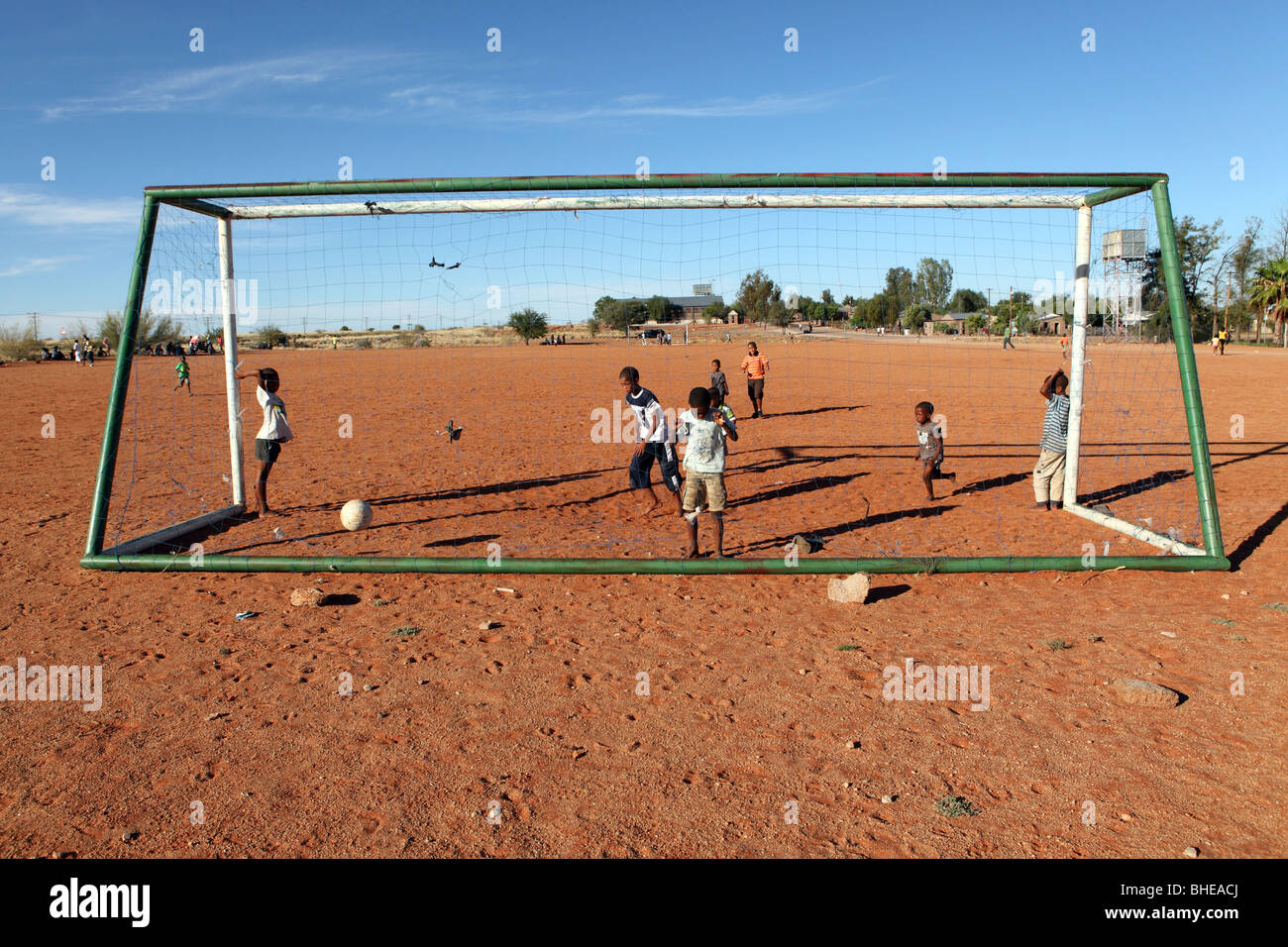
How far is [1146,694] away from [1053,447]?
5.33m

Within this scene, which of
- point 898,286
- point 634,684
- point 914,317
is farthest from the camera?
point 914,317

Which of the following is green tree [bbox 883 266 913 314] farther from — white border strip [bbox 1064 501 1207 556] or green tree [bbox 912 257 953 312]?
white border strip [bbox 1064 501 1207 556]

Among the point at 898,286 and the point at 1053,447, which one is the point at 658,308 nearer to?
the point at 898,286

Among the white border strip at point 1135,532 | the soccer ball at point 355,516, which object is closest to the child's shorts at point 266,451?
the soccer ball at point 355,516

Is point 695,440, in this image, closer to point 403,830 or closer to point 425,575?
point 425,575

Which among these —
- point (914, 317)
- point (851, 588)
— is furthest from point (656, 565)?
point (914, 317)

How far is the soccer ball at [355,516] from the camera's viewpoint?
8.52 meters

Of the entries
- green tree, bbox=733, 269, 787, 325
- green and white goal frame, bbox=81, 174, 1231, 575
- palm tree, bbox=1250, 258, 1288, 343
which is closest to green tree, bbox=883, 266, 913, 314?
green tree, bbox=733, 269, 787, 325

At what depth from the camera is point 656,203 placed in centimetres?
769

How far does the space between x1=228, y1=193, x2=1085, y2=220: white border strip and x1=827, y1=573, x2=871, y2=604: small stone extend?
356cm

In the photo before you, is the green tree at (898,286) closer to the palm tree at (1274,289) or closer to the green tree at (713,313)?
the green tree at (713,313)

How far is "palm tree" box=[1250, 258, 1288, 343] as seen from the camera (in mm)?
52719
